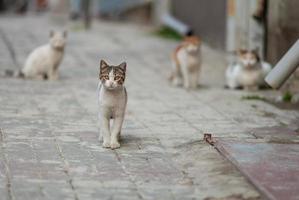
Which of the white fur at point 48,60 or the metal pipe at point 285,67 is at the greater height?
the metal pipe at point 285,67

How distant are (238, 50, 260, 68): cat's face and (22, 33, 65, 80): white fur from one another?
2558mm

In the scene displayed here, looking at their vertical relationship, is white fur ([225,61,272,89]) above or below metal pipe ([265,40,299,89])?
below

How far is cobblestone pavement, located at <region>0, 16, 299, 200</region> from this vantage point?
6.09 m

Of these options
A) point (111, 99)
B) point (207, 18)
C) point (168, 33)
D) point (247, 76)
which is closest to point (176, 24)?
point (168, 33)

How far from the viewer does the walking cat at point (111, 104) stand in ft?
23.5

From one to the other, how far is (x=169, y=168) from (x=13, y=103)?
3346mm

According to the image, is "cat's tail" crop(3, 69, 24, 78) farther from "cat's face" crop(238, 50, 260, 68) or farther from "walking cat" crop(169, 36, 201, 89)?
"cat's face" crop(238, 50, 260, 68)

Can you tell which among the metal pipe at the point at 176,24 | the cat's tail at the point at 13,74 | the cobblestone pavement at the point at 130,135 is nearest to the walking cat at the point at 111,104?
the cobblestone pavement at the point at 130,135

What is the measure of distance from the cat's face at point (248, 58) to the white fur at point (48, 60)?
101 inches

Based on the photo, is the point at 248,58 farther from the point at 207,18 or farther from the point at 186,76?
the point at 207,18

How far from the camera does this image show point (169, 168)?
22.1 ft

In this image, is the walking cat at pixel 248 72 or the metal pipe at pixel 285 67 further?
the walking cat at pixel 248 72

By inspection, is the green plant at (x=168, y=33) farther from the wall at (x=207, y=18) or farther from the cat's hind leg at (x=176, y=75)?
the cat's hind leg at (x=176, y=75)

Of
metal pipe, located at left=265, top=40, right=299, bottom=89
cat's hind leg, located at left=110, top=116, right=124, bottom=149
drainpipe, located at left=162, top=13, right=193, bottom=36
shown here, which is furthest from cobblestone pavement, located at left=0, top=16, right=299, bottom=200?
drainpipe, located at left=162, top=13, right=193, bottom=36
